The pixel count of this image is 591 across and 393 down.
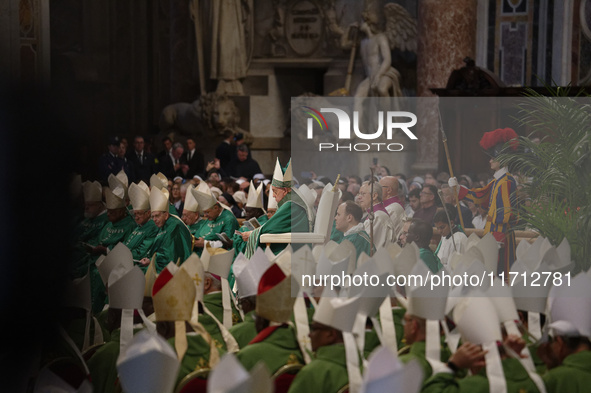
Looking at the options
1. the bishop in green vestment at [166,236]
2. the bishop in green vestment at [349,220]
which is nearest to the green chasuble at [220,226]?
the bishop in green vestment at [166,236]

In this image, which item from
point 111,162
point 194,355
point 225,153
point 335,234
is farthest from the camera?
point 225,153

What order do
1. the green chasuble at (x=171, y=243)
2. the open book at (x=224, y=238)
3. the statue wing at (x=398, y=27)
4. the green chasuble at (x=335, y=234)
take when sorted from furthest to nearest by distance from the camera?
the statue wing at (x=398, y=27)
the open book at (x=224, y=238)
the green chasuble at (x=171, y=243)
the green chasuble at (x=335, y=234)

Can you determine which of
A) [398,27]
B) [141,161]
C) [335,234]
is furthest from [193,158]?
[335,234]

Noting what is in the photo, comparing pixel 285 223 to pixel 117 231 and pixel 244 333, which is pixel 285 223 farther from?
pixel 244 333

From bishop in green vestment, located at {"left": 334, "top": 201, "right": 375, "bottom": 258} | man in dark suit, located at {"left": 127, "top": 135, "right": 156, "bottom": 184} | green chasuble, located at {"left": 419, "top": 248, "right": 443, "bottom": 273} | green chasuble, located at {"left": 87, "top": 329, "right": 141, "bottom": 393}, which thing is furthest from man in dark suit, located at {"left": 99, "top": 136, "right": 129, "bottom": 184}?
green chasuble, located at {"left": 87, "top": 329, "right": 141, "bottom": 393}

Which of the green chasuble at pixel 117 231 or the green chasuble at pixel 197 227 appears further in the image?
the green chasuble at pixel 197 227

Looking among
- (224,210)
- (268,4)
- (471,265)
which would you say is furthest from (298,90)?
(471,265)

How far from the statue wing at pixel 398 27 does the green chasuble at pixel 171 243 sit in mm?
8887

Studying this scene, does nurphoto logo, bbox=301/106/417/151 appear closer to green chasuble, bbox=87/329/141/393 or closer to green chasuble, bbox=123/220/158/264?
green chasuble, bbox=123/220/158/264

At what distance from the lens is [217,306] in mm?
5629

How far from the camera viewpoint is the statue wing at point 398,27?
1599 centimetres

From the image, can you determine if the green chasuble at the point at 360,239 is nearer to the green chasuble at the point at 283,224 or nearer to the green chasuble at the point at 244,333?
the green chasuble at the point at 283,224

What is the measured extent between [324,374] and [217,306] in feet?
5.20

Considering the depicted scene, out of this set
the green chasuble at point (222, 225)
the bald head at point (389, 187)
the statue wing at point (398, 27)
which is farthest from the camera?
the statue wing at point (398, 27)
